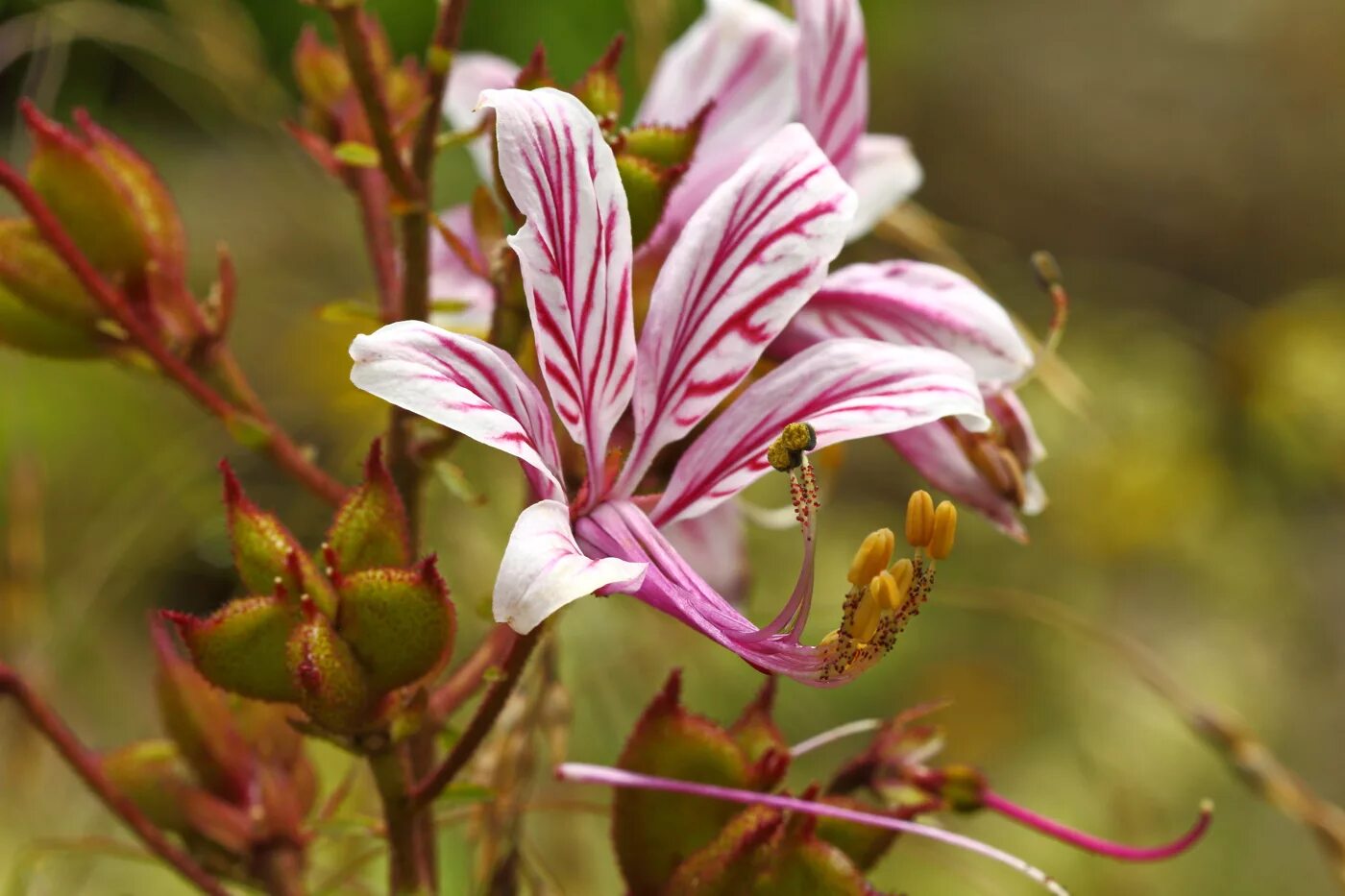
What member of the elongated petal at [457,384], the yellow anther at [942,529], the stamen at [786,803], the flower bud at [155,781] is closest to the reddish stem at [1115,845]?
the stamen at [786,803]

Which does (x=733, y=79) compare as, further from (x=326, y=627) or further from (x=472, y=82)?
(x=326, y=627)

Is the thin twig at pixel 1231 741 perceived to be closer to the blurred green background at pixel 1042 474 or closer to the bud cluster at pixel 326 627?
the blurred green background at pixel 1042 474

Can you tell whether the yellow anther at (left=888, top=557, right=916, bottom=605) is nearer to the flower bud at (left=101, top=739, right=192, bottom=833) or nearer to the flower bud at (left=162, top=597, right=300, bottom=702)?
the flower bud at (left=162, top=597, right=300, bottom=702)

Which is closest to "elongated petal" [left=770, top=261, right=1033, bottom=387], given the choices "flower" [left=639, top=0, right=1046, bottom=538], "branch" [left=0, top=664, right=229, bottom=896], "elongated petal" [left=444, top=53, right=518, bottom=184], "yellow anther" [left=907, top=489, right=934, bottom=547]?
"flower" [left=639, top=0, right=1046, bottom=538]

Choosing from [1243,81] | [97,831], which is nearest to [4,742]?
[97,831]

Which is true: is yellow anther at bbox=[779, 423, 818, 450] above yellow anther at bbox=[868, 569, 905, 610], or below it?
above

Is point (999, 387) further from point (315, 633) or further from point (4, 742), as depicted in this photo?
point (4, 742)
